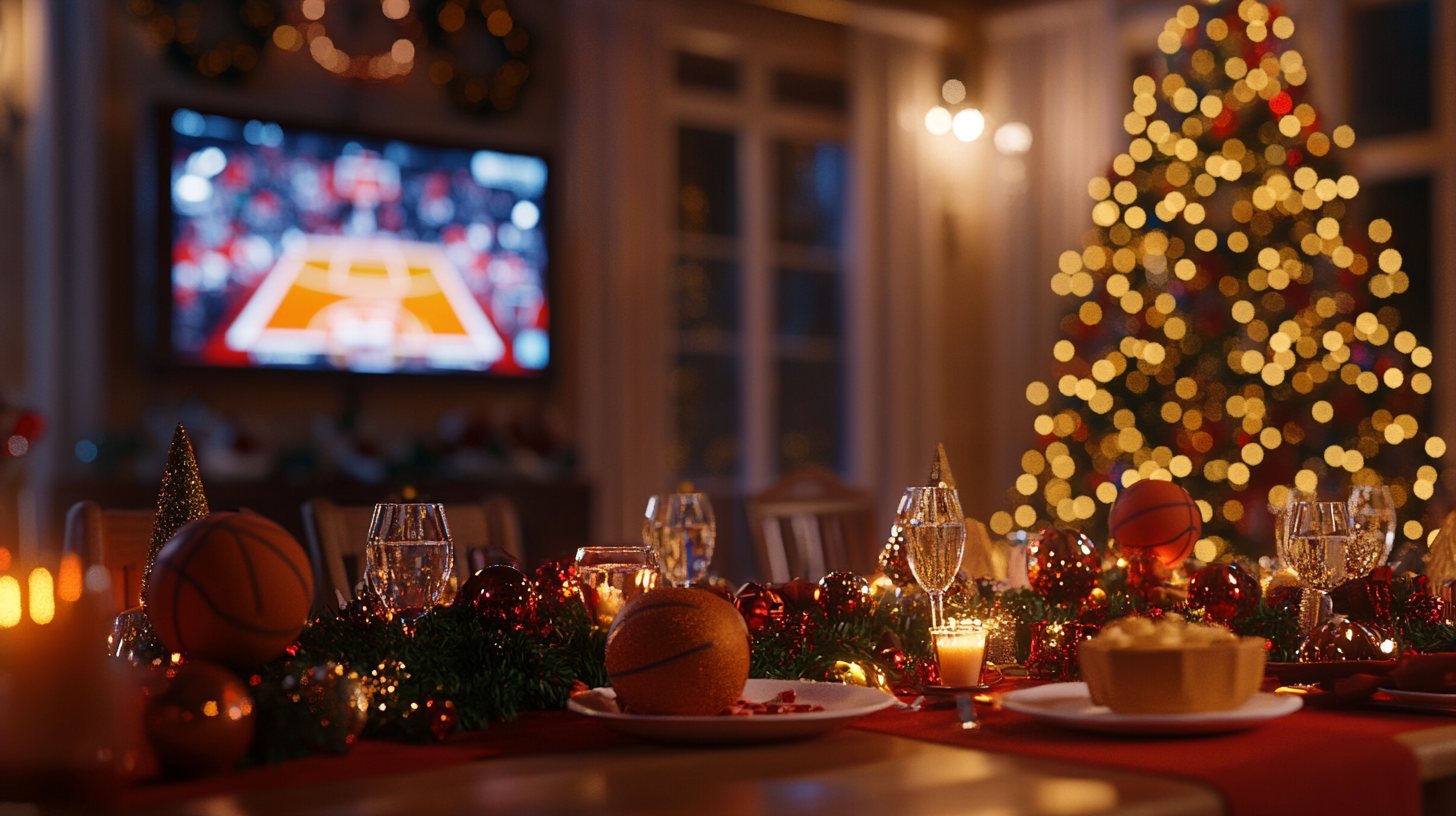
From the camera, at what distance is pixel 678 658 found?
3.55ft

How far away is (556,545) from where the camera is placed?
4.79 m

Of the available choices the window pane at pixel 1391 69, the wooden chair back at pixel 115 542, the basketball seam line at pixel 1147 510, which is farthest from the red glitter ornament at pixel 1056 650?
the window pane at pixel 1391 69

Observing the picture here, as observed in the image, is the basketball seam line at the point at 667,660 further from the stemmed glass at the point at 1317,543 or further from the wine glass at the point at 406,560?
the stemmed glass at the point at 1317,543

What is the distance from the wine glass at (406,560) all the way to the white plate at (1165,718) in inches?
21.0

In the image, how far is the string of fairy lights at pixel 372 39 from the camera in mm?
4625

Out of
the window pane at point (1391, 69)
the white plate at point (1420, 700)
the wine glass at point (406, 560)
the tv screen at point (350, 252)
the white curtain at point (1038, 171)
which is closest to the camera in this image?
the white plate at point (1420, 700)

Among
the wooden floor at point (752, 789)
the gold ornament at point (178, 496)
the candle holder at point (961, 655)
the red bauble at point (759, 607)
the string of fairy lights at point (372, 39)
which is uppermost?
the string of fairy lights at point (372, 39)

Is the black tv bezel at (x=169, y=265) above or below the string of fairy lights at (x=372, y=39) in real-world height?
below

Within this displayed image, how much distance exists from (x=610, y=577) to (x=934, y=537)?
0.33 m

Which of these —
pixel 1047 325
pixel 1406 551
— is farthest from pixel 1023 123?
pixel 1406 551

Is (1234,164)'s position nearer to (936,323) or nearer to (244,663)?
(936,323)

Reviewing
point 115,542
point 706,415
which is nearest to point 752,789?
point 115,542

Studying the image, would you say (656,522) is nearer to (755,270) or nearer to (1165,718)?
(1165,718)

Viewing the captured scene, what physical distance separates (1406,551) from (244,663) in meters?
1.52
